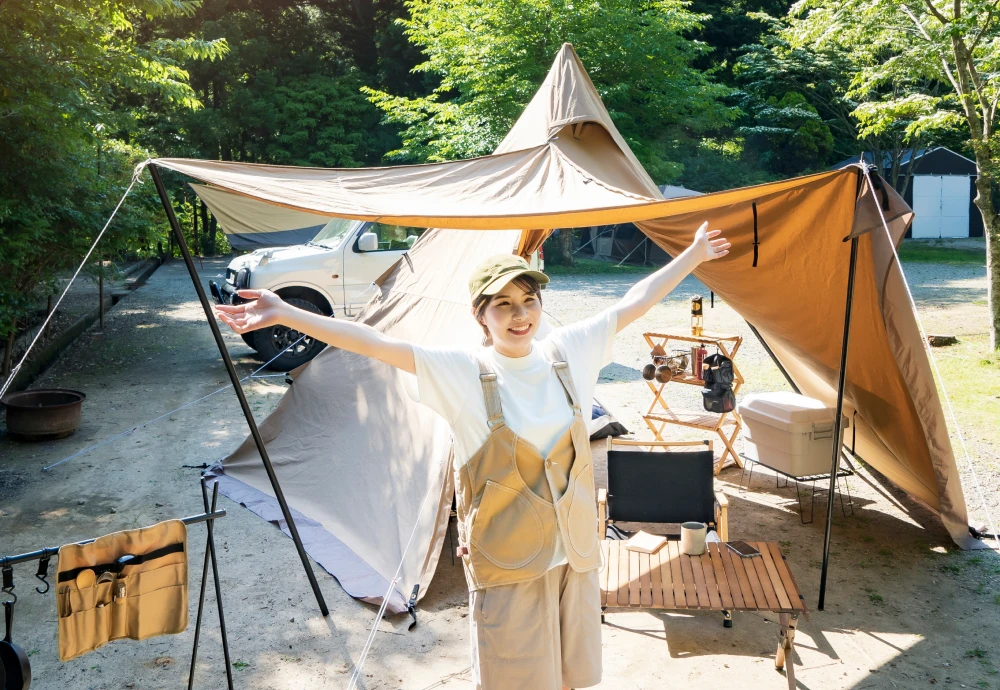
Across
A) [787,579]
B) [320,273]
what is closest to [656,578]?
[787,579]

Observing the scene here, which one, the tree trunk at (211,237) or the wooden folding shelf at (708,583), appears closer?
the wooden folding shelf at (708,583)

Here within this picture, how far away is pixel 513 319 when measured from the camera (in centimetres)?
237

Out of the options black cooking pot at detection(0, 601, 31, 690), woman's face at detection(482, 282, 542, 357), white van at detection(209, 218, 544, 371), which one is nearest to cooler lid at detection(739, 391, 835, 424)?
woman's face at detection(482, 282, 542, 357)

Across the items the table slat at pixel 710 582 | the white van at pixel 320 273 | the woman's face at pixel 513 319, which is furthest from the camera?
the white van at pixel 320 273

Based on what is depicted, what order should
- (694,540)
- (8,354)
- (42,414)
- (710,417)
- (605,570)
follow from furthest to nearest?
(8,354), (42,414), (710,417), (694,540), (605,570)

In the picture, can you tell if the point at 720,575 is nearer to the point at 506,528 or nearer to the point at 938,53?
the point at 506,528

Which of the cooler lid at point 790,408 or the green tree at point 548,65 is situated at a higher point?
the green tree at point 548,65

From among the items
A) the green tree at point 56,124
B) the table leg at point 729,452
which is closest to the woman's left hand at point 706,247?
the table leg at point 729,452

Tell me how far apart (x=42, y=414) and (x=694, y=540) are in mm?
5690

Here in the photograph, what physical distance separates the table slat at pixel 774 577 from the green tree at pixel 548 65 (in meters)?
16.5

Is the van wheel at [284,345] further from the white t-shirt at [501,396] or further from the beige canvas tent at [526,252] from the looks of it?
the white t-shirt at [501,396]

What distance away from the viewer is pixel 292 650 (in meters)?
4.03

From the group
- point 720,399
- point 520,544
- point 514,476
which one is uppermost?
point 514,476

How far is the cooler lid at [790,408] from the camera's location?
17.6 ft
